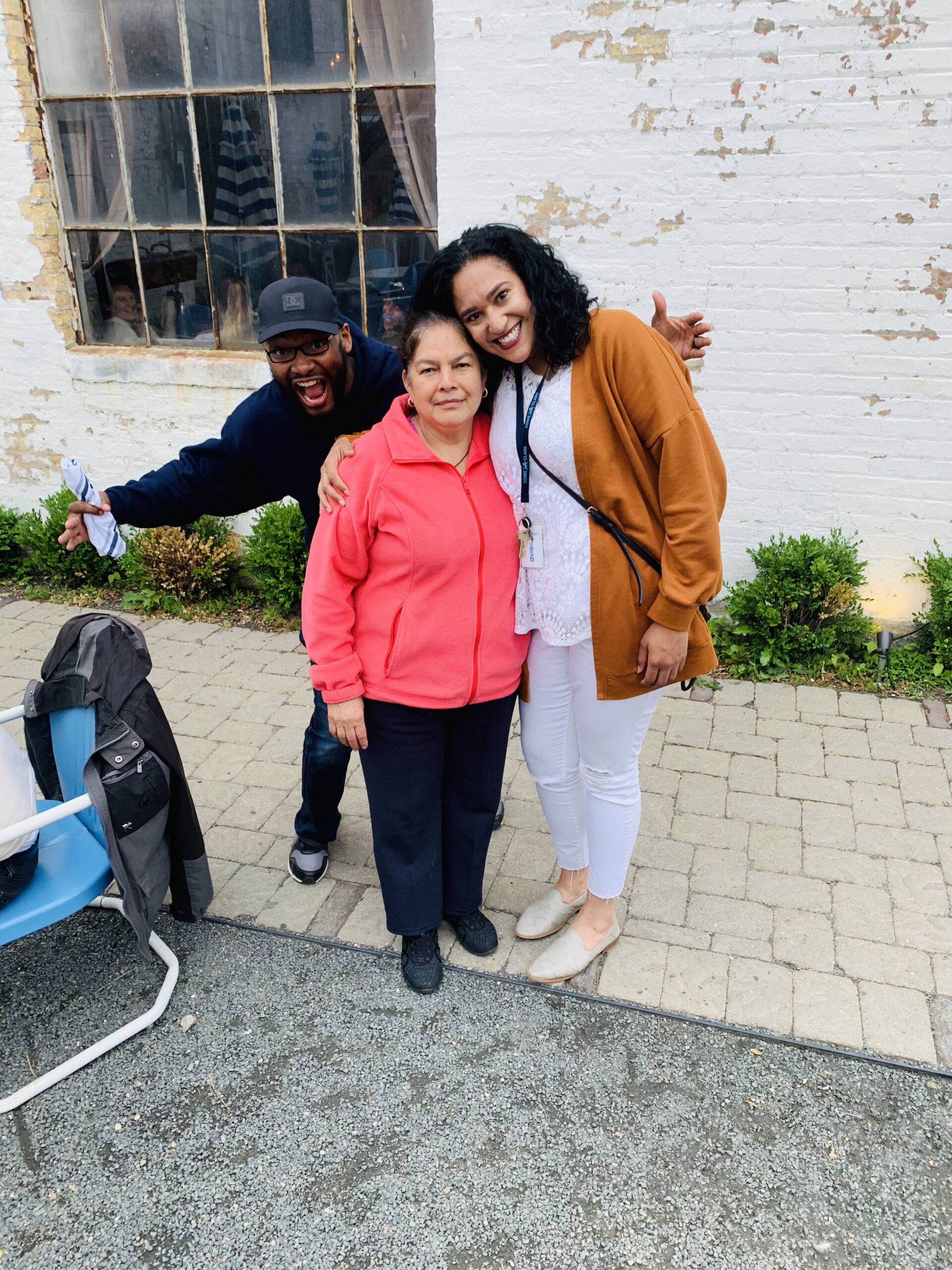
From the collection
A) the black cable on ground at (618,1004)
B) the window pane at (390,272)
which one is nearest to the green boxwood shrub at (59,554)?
the window pane at (390,272)

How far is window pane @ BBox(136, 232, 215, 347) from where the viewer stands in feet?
17.3

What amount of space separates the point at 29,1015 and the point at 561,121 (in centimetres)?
410

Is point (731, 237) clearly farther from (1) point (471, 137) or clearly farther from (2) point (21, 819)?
(2) point (21, 819)

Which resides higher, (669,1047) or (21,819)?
(21,819)

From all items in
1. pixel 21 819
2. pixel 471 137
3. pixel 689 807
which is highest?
pixel 471 137

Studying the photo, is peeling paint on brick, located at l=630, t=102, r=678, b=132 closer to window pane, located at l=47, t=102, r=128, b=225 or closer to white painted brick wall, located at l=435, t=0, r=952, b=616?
white painted brick wall, located at l=435, t=0, r=952, b=616

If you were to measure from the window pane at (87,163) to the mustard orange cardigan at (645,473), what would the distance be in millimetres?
4467

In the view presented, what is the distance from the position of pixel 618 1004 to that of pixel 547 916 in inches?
13.6

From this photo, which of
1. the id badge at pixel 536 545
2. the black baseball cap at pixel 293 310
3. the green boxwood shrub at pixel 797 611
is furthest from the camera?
the green boxwood shrub at pixel 797 611

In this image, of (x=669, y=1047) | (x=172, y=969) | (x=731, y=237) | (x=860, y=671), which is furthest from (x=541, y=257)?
(x=860, y=671)

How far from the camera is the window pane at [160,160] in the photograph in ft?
16.4

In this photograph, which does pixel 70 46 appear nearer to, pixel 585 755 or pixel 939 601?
pixel 585 755

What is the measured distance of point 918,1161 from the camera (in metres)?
2.13

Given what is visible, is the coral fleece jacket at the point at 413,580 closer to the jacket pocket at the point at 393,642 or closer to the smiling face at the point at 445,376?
the jacket pocket at the point at 393,642
